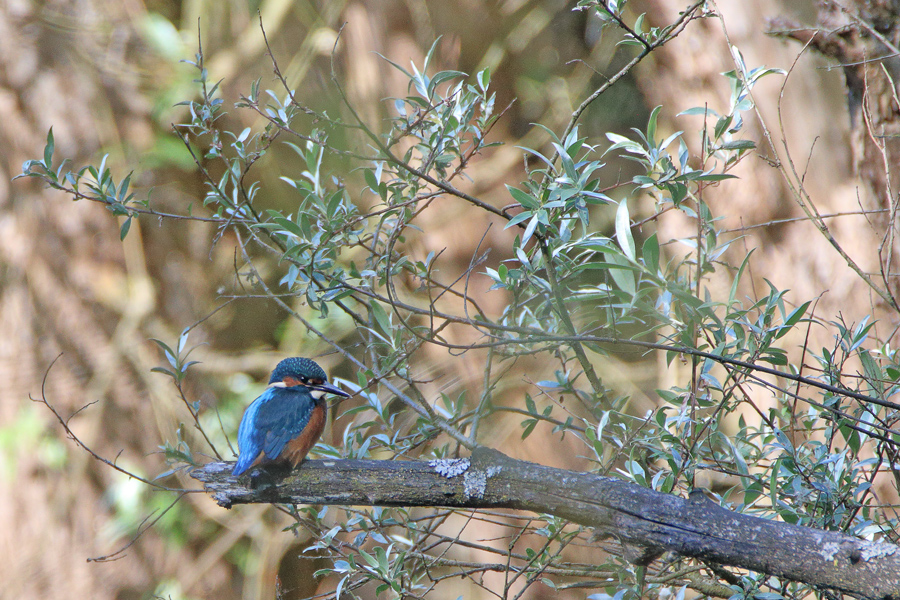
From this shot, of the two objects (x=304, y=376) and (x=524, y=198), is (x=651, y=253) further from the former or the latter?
(x=304, y=376)

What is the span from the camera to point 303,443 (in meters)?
1.87

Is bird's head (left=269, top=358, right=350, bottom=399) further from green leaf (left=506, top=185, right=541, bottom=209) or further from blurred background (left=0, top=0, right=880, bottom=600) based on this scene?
blurred background (left=0, top=0, right=880, bottom=600)

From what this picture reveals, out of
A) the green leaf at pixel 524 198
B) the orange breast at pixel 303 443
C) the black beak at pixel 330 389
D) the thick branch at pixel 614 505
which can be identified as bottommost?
the thick branch at pixel 614 505

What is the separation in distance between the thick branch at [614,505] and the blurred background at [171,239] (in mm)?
2058

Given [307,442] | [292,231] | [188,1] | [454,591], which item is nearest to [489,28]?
[188,1]

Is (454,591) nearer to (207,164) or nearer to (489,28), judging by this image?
(207,164)

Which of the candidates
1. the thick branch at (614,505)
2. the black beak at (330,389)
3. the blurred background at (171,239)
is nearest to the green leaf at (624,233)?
the thick branch at (614,505)

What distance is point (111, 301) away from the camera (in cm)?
368

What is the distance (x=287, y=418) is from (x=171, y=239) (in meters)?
2.39

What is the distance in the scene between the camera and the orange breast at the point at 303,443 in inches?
72.1

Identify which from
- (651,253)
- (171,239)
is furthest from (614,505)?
(171,239)

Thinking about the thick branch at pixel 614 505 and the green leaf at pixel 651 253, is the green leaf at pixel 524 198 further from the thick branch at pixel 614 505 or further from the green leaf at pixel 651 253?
the thick branch at pixel 614 505

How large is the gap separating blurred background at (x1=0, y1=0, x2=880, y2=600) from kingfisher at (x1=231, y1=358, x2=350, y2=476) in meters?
1.39

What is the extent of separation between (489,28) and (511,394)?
245 centimetres
